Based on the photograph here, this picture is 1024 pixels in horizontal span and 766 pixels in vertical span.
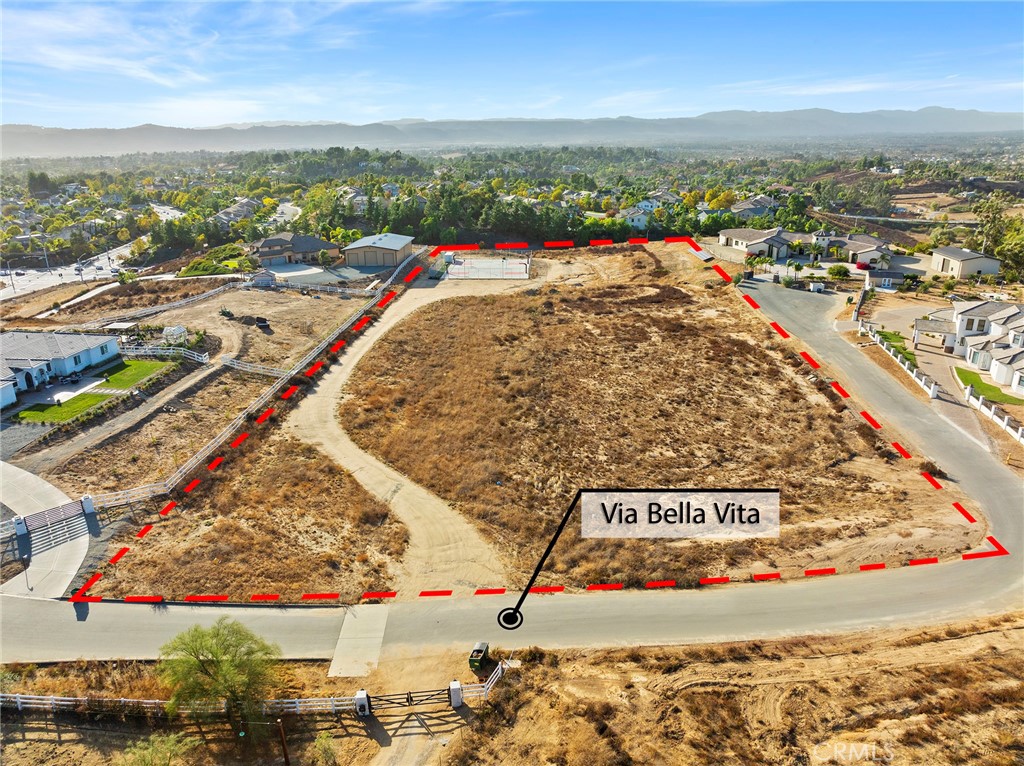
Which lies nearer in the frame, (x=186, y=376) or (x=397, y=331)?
(x=186, y=376)

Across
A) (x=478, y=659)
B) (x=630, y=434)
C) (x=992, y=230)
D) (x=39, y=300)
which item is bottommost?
(x=478, y=659)

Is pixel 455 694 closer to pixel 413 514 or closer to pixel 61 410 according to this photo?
pixel 413 514

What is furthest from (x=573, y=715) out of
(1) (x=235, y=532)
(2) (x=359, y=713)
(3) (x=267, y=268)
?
(3) (x=267, y=268)

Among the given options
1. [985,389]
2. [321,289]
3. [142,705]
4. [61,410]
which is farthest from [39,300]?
[985,389]

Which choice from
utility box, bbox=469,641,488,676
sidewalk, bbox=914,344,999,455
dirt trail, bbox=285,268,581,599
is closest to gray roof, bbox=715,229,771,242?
sidewalk, bbox=914,344,999,455

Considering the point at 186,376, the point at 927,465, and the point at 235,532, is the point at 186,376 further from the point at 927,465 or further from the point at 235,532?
the point at 927,465

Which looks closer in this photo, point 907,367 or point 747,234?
point 907,367
